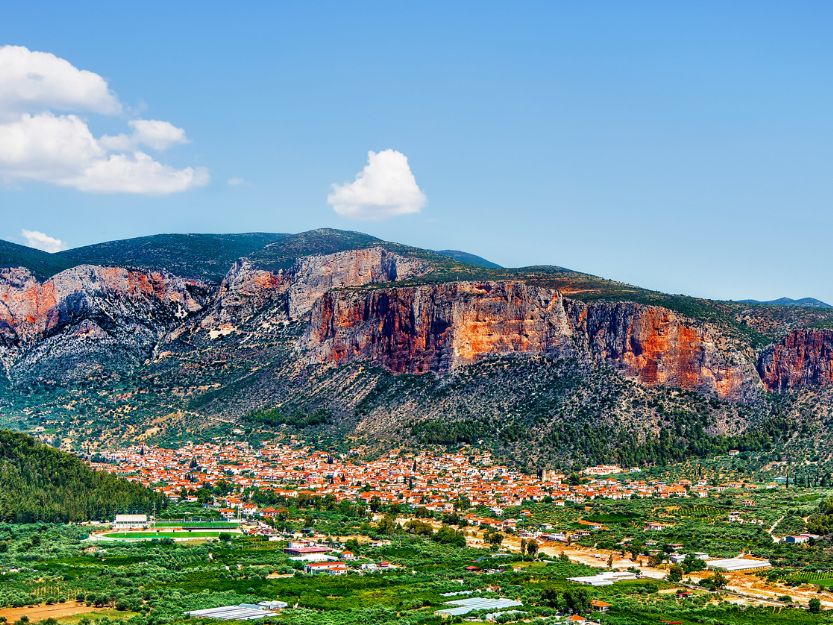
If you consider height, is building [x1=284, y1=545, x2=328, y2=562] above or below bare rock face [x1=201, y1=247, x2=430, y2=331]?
below

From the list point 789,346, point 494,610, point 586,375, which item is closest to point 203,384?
point 586,375

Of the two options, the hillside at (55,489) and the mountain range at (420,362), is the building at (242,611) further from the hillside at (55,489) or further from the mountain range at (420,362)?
the mountain range at (420,362)

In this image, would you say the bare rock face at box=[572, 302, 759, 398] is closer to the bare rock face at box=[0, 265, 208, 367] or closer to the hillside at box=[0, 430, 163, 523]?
the hillside at box=[0, 430, 163, 523]

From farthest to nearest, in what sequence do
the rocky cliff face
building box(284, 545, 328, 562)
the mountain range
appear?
the rocky cliff face, the mountain range, building box(284, 545, 328, 562)

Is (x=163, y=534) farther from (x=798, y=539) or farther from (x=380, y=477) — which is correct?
(x=798, y=539)

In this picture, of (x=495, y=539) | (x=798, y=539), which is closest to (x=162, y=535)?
(x=495, y=539)

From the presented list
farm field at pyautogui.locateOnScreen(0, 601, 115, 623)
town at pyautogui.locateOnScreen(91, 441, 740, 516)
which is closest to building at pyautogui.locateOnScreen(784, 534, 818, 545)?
town at pyautogui.locateOnScreen(91, 441, 740, 516)

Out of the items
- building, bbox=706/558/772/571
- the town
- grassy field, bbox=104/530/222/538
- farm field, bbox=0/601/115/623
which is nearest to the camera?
farm field, bbox=0/601/115/623
